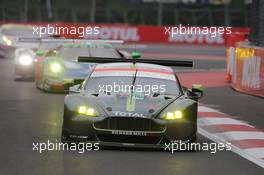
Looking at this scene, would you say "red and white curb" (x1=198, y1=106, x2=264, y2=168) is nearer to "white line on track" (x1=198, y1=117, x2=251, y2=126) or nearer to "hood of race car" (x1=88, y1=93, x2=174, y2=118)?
"white line on track" (x1=198, y1=117, x2=251, y2=126)

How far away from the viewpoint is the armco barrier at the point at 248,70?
725 inches

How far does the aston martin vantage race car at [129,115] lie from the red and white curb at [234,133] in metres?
0.87

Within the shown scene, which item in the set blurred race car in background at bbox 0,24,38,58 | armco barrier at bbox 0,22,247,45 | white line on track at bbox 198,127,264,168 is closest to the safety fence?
white line on track at bbox 198,127,264,168

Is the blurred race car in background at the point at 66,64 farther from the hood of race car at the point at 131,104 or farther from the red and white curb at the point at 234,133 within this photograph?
the hood of race car at the point at 131,104

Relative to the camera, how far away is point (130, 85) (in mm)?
10750

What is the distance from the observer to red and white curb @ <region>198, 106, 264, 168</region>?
1032 centimetres

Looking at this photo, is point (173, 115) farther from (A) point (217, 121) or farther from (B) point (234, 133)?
(A) point (217, 121)

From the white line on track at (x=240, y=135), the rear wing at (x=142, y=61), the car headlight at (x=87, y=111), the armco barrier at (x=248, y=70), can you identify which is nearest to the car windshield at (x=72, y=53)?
the armco barrier at (x=248, y=70)

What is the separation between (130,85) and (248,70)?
9.12 meters

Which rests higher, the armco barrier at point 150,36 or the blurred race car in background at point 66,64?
the armco barrier at point 150,36

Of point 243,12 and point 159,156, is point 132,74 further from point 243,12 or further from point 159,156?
point 243,12

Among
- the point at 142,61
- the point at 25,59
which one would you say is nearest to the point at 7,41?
the point at 25,59

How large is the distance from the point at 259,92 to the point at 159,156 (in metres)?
9.08

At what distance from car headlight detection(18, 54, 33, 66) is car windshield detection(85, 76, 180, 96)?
10.8 m
